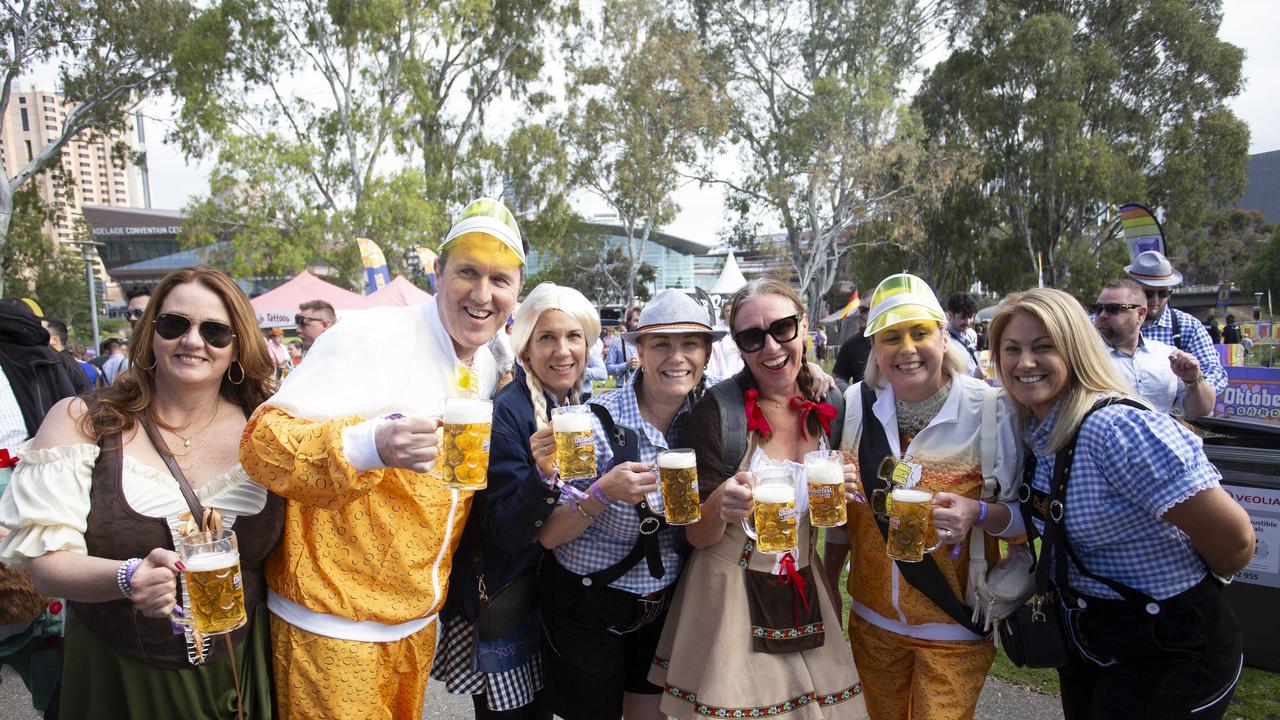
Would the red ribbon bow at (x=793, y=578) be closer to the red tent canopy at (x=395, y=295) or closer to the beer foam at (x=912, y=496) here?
the beer foam at (x=912, y=496)

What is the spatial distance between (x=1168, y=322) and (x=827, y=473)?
495cm

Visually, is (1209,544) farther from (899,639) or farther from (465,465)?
(465,465)

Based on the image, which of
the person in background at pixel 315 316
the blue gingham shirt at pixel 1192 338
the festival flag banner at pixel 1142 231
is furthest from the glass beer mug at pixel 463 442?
the festival flag banner at pixel 1142 231

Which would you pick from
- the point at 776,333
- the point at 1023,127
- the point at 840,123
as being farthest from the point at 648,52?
the point at 776,333

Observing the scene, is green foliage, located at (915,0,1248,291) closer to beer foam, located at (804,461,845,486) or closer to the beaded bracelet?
beer foam, located at (804,461,845,486)

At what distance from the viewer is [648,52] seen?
2505 centimetres

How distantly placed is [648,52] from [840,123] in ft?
25.0

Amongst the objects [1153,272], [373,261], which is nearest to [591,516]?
[1153,272]

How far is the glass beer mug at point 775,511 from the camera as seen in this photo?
7.29 feet

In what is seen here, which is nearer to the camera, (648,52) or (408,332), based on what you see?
(408,332)

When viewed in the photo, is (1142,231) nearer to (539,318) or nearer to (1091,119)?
(539,318)

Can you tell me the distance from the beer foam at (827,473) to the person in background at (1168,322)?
4608mm

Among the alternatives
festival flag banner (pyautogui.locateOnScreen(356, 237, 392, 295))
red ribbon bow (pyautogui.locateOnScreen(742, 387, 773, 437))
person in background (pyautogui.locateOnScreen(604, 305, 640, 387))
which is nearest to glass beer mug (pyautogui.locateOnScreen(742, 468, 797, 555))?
red ribbon bow (pyautogui.locateOnScreen(742, 387, 773, 437))

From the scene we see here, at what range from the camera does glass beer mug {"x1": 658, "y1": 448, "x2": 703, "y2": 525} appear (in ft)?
7.39
